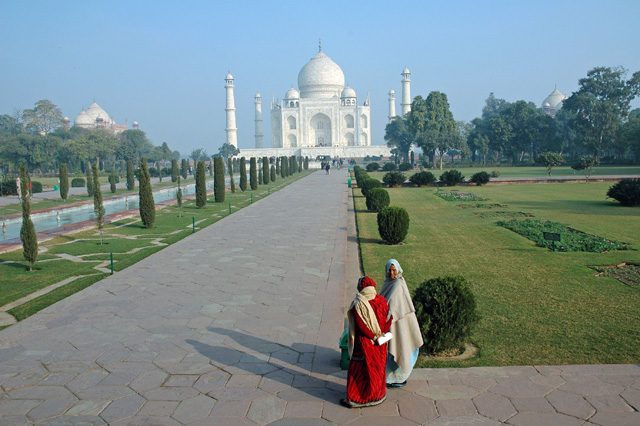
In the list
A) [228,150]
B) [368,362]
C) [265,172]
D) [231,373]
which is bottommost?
[231,373]

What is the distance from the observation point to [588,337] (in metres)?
4.03

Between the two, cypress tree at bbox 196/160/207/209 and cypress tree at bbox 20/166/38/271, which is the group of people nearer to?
cypress tree at bbox 20/166/38/271

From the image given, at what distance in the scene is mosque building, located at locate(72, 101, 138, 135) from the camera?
66938 millimetres

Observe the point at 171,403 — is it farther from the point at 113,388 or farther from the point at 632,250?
the point at 632,250

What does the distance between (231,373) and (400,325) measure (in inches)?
48.6

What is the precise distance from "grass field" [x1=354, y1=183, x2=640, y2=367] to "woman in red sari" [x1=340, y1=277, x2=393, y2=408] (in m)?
0.79

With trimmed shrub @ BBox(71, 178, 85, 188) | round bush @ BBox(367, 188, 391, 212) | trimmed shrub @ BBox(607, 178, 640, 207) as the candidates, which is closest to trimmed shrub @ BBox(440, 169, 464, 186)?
trimmed shrub @ BBox(607, 178, 640, 207)

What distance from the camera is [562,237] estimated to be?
827cm

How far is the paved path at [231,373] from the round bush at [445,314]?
300 mm

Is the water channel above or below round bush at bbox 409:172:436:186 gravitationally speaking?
below

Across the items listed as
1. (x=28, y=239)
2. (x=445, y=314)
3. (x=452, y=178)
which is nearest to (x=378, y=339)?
(x=445, y=314)

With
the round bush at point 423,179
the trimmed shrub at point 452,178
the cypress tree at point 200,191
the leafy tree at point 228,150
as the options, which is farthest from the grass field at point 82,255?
the leafy tree at point 228,150

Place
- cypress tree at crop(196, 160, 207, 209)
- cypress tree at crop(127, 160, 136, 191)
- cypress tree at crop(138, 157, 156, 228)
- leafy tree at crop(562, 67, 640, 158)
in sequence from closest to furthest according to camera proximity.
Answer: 1. cypress tree at crop(138, 157, 156, 228)
2. cypress tree at crop(196, 160, 207, 209)
3. cypress tree at crop(127, 160, 136, 191)
4. leafy tree at crop(562, 67, 640, 158)

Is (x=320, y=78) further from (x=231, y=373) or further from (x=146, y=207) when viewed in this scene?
(x=231, y=373)
